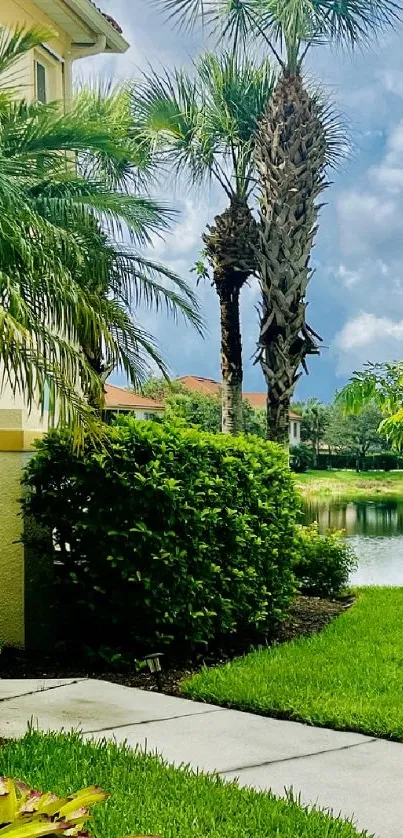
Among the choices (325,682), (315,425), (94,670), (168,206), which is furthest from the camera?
(315,425)

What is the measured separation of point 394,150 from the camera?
86375 millimetres

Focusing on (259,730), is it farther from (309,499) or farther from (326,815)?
(309,499)

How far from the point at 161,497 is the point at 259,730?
2.33 metres

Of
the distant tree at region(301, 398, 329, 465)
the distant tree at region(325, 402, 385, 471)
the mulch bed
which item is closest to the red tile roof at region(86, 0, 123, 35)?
the mulch bed

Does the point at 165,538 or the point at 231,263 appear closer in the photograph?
the point at 165,538

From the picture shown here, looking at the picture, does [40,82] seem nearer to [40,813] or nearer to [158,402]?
[40,813]

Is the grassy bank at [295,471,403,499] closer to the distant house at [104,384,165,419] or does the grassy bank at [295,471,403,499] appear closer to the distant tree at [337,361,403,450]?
the distant house at [104,384,165,419]

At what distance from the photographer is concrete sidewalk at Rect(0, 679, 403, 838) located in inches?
185

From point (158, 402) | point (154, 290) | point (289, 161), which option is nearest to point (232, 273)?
point (289, 161)

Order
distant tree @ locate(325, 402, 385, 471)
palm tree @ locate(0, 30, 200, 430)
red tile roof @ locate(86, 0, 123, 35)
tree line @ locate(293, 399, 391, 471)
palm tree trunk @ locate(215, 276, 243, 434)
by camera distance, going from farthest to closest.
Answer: distant tree @ locate(325, 402, 385, 471), tree line @ locate(293, 399, 391, 471), palm tree trunk @ locate(215, 276, 243, 434), red tile roof @ locate(86, 0, 123, 35), palm tree @ locate(0, 30, 200, 430)

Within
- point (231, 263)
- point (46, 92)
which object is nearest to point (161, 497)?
point (46, 92)

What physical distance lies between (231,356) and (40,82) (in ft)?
25.6

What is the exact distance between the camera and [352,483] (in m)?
38.1

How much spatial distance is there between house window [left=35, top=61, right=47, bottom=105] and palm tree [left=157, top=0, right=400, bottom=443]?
5018 millimetres
